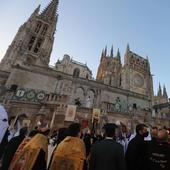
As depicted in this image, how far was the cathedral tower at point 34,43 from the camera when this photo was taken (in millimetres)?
29328

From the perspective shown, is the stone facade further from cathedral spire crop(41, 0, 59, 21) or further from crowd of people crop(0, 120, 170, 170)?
crowd of people crop(0, 120, 170, 170)

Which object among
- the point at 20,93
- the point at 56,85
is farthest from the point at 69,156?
the point at 56,85

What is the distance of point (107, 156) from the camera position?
9.46ft

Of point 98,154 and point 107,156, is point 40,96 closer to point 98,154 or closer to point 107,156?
point 98,154

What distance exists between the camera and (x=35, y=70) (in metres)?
24.0

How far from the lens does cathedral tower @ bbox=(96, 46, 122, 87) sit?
151ft

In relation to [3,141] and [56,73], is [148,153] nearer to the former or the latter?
[3,141]

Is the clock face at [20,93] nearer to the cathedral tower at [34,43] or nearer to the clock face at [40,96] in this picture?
the clock face at [40,96]

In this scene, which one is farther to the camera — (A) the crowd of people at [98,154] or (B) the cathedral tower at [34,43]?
(B) the cathedral tower at [34,43]

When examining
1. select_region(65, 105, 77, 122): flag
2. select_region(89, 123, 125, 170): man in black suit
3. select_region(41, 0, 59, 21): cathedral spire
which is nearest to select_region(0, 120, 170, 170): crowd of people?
select_region(89, 123, 125, 170): man in black suit

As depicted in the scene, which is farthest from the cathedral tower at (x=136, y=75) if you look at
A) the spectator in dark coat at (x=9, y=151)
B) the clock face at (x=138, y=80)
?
the spectator in dark coat at (x=9, y=151)

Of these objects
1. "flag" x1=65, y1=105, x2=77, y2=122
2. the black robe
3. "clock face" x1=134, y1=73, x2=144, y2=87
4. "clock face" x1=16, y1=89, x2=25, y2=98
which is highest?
"clock face" x1=134, y1=73, x2=144, y2=87

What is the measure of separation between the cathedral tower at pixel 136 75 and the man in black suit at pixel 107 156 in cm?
3795

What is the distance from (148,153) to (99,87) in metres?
23.5
